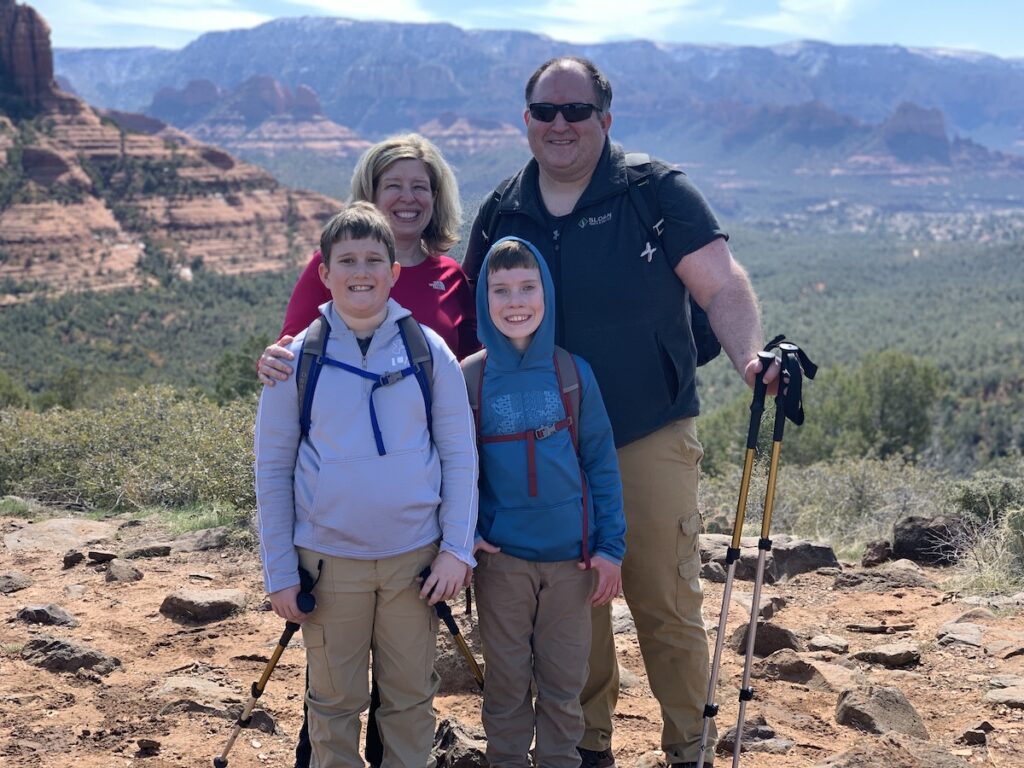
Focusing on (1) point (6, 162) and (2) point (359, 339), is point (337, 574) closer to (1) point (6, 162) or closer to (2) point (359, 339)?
(2) point (359, 339)

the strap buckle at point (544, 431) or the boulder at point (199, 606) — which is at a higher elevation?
the strap buckle at point (544, 431)

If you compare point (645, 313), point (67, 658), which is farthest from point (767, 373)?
point (67, 658)

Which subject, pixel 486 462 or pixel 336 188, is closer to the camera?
pixel 486 462

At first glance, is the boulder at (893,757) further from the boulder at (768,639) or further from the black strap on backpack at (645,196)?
the black strap on backpack at (645,196)

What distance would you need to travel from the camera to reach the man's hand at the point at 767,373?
3570 mm

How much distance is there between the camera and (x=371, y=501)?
3.25m

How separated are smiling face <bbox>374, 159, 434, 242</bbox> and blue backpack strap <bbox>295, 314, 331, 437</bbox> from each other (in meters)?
0.73

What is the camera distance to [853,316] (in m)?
69.6

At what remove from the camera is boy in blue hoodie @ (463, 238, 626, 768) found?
3496 millimetres

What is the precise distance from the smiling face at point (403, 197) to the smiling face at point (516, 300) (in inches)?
21.1

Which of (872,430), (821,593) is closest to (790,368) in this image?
(821,593)

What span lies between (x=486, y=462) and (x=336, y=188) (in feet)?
468

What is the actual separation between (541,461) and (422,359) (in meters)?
0.53

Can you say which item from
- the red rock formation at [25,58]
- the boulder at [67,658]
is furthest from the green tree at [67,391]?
the red rock formation at [25,58]
